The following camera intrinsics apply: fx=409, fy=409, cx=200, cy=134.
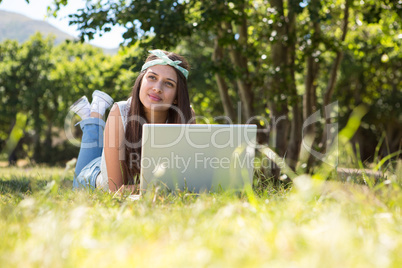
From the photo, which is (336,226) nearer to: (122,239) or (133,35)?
(122,239)

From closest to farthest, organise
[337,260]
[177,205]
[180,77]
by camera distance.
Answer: [337,260]
[177,205]
[180,77]

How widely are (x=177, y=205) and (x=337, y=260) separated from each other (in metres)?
1.10

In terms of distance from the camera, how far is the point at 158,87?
3.80 meters

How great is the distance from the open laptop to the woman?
0.80 metres

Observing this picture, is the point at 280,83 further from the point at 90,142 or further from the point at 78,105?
the point at 90,142

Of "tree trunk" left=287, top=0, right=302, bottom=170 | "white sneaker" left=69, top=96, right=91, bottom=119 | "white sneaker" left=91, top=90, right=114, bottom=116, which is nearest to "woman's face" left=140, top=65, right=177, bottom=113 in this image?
"white sneaker" left=91, top=90, right=114, bottom=116

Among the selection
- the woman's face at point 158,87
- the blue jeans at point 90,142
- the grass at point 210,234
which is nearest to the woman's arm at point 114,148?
the woman's face at point 158,87

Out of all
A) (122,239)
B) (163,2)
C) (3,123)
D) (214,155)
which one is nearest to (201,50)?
(163,2)

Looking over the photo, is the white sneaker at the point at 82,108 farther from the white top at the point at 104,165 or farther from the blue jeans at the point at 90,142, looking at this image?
the white top at the point at 104,165

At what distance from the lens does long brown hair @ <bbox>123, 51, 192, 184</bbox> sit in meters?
3.65

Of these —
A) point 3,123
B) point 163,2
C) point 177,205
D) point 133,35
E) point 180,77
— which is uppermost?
point 163,2

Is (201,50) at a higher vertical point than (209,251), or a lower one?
higher

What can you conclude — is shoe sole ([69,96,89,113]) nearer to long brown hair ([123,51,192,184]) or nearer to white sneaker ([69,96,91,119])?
white sneaker ([69,96,91,119])

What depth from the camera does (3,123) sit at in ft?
86.6
